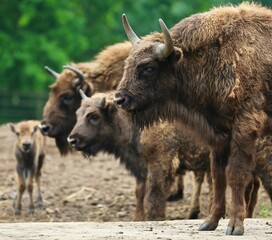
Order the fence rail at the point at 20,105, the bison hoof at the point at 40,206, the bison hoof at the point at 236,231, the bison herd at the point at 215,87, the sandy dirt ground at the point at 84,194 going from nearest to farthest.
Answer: the bison hoof at the point at 236,231 < the bison herd at the point at 215,87 < the sandy dirt ground at the point at 84,194 < the bison hoof at the point at 40,206 < the fence rail at the point at 20,105

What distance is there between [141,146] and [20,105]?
24.2 meters

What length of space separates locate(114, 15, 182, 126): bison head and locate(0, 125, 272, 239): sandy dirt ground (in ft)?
14.0

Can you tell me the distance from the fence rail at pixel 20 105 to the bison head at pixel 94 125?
2247 cm

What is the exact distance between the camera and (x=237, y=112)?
1080cm

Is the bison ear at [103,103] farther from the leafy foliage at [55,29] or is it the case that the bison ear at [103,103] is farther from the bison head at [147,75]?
the leafy foliage at [55,29]

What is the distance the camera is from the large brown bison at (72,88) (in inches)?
656

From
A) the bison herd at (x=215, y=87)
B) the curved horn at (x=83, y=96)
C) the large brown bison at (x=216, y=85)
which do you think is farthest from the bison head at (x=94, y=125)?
the large brown bison at (x=216, y=85)

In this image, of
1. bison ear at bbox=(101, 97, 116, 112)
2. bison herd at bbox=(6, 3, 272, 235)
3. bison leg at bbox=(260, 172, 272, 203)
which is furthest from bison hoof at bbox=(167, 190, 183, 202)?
bison herd at bbox=(6, 3, 272, 235)

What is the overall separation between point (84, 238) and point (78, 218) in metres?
5.57

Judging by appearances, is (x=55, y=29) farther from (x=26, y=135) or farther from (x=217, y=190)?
(x=217, y=190)

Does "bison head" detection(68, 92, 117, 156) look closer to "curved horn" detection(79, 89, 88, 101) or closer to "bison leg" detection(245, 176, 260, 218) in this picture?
"curved horn" detection(79, 89, 88, 101)

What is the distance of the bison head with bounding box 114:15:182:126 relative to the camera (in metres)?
11.0

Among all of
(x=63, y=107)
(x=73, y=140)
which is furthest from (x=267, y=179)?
(x=63, y=107)

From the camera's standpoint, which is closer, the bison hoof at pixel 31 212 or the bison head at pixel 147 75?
the bison head at pixel 147 75
